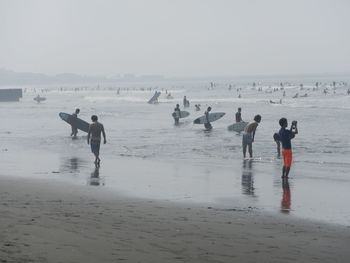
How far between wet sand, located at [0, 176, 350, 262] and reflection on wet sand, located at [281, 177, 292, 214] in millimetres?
708

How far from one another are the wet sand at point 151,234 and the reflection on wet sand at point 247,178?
2509 mm

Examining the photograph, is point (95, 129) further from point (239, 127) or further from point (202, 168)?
point (239, 127)

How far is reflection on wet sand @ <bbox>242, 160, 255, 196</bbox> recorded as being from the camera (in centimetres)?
1438

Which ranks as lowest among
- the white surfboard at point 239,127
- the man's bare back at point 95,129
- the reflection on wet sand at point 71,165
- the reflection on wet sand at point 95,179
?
the reflection on wet sand at point 95,179

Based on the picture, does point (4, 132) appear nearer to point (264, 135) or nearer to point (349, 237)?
point (264, 135)

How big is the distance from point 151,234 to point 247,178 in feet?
25.9

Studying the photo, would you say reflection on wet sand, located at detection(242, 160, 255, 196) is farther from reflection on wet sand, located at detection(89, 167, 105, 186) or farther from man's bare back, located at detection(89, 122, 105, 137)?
man's bare back, located at detection(89, 122, 105, 137)

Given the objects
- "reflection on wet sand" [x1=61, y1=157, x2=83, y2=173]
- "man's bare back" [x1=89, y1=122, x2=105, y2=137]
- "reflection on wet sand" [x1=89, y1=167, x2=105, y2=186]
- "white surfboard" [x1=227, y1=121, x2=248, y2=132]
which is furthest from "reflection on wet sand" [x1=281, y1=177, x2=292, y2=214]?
"white surfboard" [x1=227, y1=121, x2=248, y2=132]

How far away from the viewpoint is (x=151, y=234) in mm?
9102

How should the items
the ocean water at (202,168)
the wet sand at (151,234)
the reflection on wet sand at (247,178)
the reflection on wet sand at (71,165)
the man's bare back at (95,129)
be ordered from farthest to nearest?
A: the man's bare back at (95,129) → the reflection on wet sand at (71,165) → the reflection on wet sand at (247,178) → the ocean water at (202,168) → the wet sand at (151,234)

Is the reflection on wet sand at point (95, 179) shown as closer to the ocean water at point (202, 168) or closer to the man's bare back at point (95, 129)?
the ocean water at point (202, 168)

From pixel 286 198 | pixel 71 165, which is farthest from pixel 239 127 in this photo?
pixel 286 198

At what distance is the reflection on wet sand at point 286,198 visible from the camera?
11848mm

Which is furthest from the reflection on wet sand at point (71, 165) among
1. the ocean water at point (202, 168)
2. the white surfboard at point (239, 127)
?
the white surfboard at point (239, 127)
